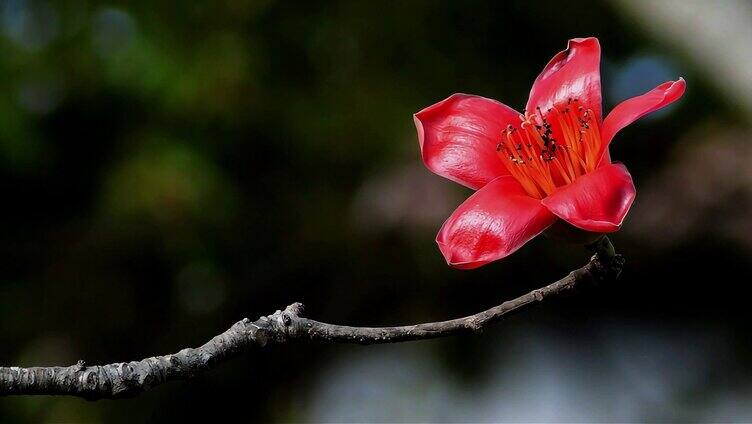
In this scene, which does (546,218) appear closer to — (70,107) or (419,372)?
(419,372)

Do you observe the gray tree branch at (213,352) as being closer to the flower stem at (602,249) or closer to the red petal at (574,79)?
the flower stem at (602,249)

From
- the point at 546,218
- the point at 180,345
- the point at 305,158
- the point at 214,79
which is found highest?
the point at 214,79

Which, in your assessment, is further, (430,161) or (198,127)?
(198,127)

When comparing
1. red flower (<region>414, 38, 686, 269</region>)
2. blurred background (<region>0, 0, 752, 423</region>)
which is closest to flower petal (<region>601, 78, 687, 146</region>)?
red flower (<region>414, 38, 686, 269</region>)

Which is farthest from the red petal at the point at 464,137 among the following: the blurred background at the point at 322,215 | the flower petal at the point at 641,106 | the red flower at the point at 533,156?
the blurred background at the point at 322,215

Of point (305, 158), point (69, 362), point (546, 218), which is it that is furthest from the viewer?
point (305, 158)

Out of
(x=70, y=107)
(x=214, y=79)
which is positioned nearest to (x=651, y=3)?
(x=214, y=79)

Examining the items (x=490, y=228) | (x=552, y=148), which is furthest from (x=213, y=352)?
(x=552, y=148)
